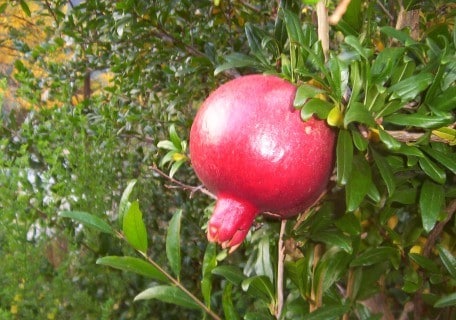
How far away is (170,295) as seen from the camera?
57cm

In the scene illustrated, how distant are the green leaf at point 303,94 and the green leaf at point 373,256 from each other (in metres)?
0.37

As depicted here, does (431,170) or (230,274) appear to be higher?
(431,170)

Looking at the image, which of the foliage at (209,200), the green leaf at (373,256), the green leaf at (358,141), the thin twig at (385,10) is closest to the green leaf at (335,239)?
the foliage at (209,200)

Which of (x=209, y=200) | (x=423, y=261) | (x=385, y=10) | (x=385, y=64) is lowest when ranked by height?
(x=209, y=200)

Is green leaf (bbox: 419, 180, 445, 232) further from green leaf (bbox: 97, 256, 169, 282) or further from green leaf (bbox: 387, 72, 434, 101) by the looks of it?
green leaf (bbox: 97, 256, 169, 282)

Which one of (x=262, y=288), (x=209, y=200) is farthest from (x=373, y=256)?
(x=209, y=200)

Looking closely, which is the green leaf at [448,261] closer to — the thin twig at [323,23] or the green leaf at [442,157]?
the green leaf at [442,157]

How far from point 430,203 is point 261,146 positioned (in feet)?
0.79

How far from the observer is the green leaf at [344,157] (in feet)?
1.33

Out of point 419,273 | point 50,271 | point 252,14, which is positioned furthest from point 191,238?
point 419,273

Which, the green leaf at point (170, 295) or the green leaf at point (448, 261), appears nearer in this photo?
the green leaf at point (170, 295)

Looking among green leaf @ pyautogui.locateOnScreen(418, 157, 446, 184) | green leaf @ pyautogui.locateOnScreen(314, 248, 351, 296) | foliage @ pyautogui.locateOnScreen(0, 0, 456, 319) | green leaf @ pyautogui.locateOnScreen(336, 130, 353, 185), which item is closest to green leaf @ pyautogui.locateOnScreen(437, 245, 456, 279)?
foliage @ pyautogui.locateOnScreen(0, 0, 456, 319)

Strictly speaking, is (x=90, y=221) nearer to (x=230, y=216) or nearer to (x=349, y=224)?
(x=230, y=216)

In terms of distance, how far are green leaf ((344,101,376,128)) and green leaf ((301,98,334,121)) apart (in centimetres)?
2
